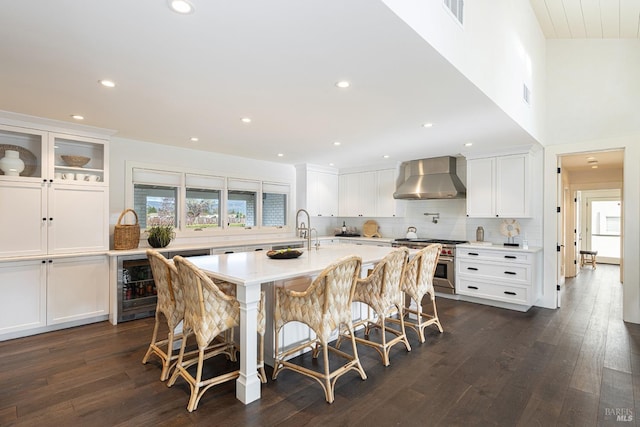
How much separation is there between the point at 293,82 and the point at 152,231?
309 cm

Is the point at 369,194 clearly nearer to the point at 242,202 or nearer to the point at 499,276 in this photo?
the point at 242,202

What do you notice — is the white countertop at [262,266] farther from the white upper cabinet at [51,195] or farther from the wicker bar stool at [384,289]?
the white upper cabinet at [51,195]

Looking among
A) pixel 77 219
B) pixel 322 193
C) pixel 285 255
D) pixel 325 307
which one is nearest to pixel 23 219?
pixel 77 219

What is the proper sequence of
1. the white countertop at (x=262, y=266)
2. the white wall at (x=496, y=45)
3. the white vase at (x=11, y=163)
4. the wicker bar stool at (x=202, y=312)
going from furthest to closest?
1. the white vase at (x=11, y=163)
2. the white countertop at (x=262, y=266)
3. the wicker bar stool at (x=202, y=312)
4. the white wall at (x=496, y=45)

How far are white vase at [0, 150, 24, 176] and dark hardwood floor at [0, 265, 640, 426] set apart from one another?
72.1 inches

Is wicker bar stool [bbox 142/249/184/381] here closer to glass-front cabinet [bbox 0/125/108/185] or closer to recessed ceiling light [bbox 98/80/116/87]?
recessed ceiling light [bbox 98/80/116/87]

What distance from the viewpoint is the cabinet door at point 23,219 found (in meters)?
3.53

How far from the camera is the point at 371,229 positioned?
712 centimetres

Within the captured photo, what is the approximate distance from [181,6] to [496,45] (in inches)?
119

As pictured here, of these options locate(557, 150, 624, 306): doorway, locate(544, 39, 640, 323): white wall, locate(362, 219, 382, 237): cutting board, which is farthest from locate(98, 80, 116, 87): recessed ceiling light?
locate(557, 150, 624, 306): doorway

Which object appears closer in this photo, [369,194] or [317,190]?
[369,194]

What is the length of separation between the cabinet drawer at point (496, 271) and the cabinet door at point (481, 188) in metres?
0.81

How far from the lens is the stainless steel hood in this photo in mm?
5609

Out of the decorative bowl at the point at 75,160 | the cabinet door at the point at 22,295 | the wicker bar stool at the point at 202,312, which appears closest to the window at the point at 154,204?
the decorative bowl at the point at 75,160
